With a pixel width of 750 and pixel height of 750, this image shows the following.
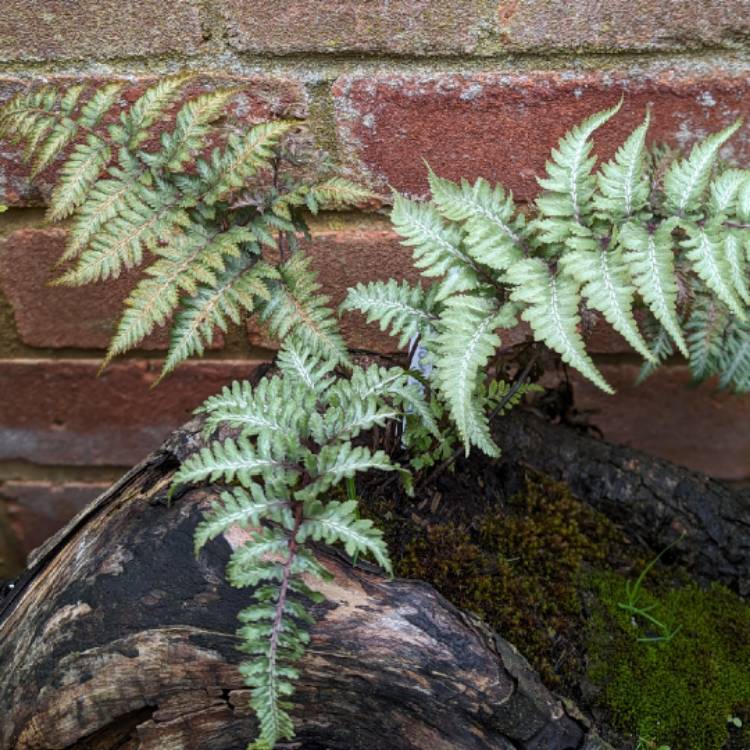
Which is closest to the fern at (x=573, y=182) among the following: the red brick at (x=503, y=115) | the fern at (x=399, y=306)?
the fern at (x=399, y=306)

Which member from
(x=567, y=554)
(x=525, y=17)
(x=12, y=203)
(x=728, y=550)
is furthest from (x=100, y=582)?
(x=525, y=17)

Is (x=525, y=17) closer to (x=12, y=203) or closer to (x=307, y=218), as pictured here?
(x=307, y=218)

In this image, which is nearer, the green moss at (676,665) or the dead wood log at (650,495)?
the green moss at (676,665)

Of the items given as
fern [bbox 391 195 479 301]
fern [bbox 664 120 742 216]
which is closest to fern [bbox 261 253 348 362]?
fern [bbox 391 195 479 301]

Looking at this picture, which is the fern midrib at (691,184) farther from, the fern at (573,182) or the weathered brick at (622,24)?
the weathered brick at (622,24)

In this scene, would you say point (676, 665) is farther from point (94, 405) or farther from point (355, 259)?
point (94, 405)

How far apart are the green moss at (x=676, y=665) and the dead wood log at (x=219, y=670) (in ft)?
0.70

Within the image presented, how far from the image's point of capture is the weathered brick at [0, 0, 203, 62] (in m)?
1.82

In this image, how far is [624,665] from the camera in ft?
5.13

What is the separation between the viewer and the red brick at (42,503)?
2568 mm

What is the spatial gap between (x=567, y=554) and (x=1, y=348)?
1.62 metres

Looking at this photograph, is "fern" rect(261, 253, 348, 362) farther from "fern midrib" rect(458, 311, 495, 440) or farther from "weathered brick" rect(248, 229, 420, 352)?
"weathered brick" rect(248, 229, 420, 352)

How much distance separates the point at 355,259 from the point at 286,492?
93 centimetres

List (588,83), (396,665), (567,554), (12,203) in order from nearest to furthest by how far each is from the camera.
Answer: (396,665) < (567,554) < (588,83) < (12,203)
